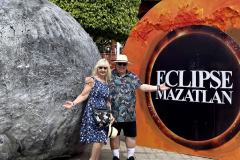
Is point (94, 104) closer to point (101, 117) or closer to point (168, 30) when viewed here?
point (101, 117)

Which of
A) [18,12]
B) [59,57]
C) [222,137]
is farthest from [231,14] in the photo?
[18,12]

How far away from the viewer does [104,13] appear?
9656 mm

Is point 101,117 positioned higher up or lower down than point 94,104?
lower down

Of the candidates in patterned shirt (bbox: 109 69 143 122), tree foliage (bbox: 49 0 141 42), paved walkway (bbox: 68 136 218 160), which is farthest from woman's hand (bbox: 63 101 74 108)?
tree foliage (bbox: 49 0 141 42)

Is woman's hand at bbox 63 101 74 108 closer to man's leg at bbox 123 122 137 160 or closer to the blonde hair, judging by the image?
the blonde hair

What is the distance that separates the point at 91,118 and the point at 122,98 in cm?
58

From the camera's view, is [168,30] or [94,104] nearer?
[94,104]

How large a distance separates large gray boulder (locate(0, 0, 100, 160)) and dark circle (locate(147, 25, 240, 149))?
1710mm

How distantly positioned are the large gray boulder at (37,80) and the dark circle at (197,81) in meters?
1.71

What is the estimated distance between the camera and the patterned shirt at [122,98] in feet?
12.4

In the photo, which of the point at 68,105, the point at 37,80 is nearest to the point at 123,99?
the point at 68,105

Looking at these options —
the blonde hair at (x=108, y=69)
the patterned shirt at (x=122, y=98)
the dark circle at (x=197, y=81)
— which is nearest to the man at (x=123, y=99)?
the patterned shirt at (x=122, y=98)

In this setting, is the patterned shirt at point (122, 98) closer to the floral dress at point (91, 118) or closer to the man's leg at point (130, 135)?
the man's leg at point (130, 135)

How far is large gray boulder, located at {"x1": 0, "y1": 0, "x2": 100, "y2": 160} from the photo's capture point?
10.6 ft
